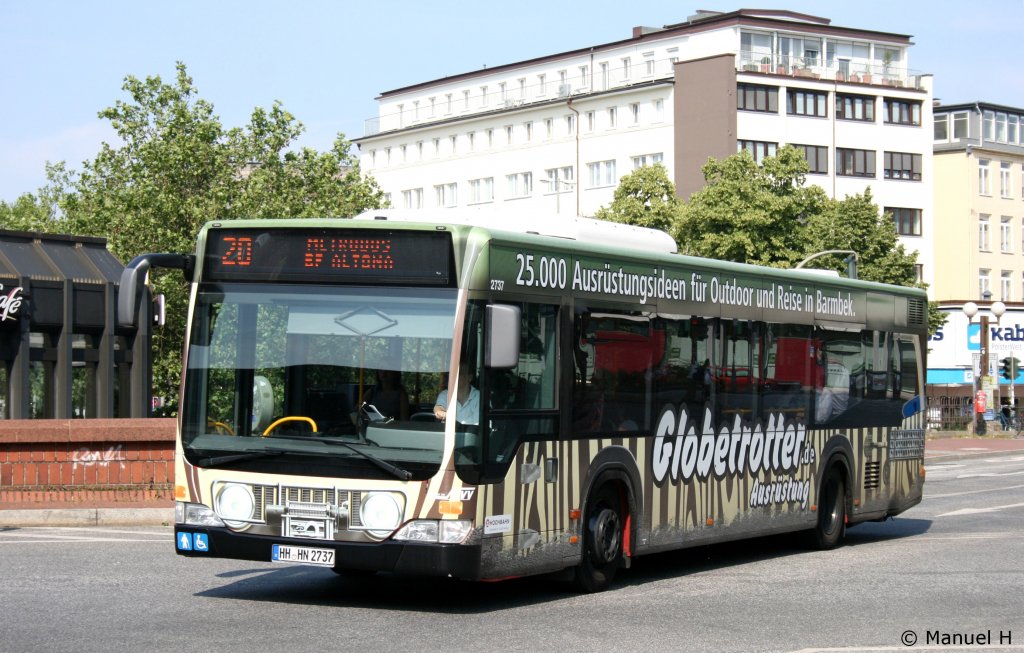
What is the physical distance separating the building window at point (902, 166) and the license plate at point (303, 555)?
84725 mm

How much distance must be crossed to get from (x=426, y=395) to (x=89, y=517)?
9.56 meters

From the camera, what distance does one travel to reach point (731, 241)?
6606 centimetres

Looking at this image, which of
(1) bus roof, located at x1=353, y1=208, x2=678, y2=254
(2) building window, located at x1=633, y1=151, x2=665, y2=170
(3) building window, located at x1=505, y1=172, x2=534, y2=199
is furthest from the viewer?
(3) building window, located at x1=505, y1=172, x2=534, y2=199

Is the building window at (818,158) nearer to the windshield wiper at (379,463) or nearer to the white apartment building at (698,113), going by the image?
the white apartment building at (698,113)

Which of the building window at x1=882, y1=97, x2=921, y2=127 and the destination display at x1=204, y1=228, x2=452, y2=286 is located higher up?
the building window at x1=882, y1=97, x2=921, y2=127

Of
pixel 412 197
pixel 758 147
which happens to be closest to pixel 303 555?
pixel 758 147

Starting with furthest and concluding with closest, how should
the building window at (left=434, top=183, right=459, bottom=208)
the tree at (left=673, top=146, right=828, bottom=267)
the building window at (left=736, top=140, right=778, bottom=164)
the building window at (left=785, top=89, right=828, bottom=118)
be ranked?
1. the building window at (left=434, top=183, right=459, bottom=208)
2. the building window at (left=785, top=89, right=828, bottom=118)
3. the building window at (left=736, top=140, right=778, bottom=164)
4. the tree at (left=673, top=146, right=828, bottom=267)

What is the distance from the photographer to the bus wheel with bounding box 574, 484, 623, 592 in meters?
12.7

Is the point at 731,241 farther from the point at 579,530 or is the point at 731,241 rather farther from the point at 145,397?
the point at 579,530

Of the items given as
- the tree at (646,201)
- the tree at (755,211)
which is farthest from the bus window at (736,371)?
the tree at (646,201)

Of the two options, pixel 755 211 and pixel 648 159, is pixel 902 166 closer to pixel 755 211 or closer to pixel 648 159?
pixel 648 159

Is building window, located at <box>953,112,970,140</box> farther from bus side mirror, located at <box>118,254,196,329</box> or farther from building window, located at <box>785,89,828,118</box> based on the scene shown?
bus side mirror, located at <box>118,254,196,329</box>

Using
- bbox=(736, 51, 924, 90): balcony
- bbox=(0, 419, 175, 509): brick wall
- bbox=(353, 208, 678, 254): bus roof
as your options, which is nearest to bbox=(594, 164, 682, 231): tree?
bbox=(736, 51, 924, 90): balcony

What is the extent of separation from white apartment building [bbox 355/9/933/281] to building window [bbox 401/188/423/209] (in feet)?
12.3
